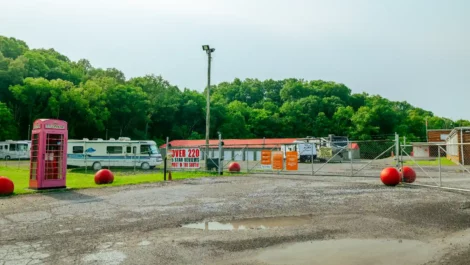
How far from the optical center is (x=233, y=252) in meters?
6.51

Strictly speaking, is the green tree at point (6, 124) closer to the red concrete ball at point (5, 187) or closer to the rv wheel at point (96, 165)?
the rv wheel at point (96, 165)

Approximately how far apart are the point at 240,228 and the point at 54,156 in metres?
12.0

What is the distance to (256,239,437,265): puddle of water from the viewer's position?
233 inches

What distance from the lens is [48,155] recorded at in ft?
54.2

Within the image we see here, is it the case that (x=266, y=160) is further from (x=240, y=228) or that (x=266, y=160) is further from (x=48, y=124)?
(x=240, y=228)

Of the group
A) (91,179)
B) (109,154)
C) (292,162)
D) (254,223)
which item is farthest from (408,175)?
(109,154)

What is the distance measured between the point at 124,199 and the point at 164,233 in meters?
5.80

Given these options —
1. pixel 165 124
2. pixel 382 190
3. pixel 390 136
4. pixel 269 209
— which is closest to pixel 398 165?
pixel 382 190

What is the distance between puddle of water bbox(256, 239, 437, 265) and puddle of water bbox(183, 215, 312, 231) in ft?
5.82

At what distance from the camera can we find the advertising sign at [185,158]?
26.0m

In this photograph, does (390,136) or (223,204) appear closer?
(223,204)

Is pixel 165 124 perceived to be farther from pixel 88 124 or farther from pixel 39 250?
pixel 39 250

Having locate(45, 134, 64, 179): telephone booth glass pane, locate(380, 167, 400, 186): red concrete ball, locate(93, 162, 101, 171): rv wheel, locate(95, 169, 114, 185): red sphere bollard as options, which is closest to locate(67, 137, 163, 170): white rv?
locate(93, 162, 101, 171): rv wheel

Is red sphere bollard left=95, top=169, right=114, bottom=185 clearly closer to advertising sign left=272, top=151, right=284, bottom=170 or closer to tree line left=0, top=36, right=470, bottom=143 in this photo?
advertising sign left=272, top=151, right=284, bottom=170
